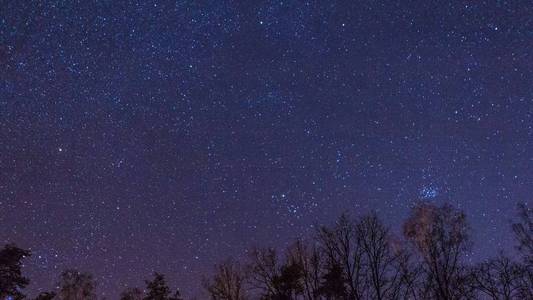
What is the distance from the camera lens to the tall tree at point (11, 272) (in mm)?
24328

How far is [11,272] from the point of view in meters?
24.8

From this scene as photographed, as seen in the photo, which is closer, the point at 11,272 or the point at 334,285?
the point at 11,272

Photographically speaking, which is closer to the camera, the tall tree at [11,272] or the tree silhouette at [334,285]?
the tall tree at [11,272]

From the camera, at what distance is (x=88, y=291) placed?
44281 mm

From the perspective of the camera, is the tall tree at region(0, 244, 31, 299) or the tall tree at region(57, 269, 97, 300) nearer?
the tall tree at region(0, 244, 31, 299)

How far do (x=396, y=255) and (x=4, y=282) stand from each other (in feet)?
75.6

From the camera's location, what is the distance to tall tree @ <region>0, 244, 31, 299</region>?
2433 cm

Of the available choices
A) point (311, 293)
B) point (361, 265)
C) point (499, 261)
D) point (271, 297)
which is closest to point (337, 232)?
point (361, 265)

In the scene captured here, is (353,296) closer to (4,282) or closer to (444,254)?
(444,254)

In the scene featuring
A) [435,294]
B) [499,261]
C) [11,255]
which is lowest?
[435,294]

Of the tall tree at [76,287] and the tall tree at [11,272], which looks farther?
the tall tree at [76,287]

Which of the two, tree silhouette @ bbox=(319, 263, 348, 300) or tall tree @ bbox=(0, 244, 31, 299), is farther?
tree silhouette @ bbox=(319, 263, 348, 300)

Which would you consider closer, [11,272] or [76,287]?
[11,272]

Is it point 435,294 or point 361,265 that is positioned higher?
point 361,265
